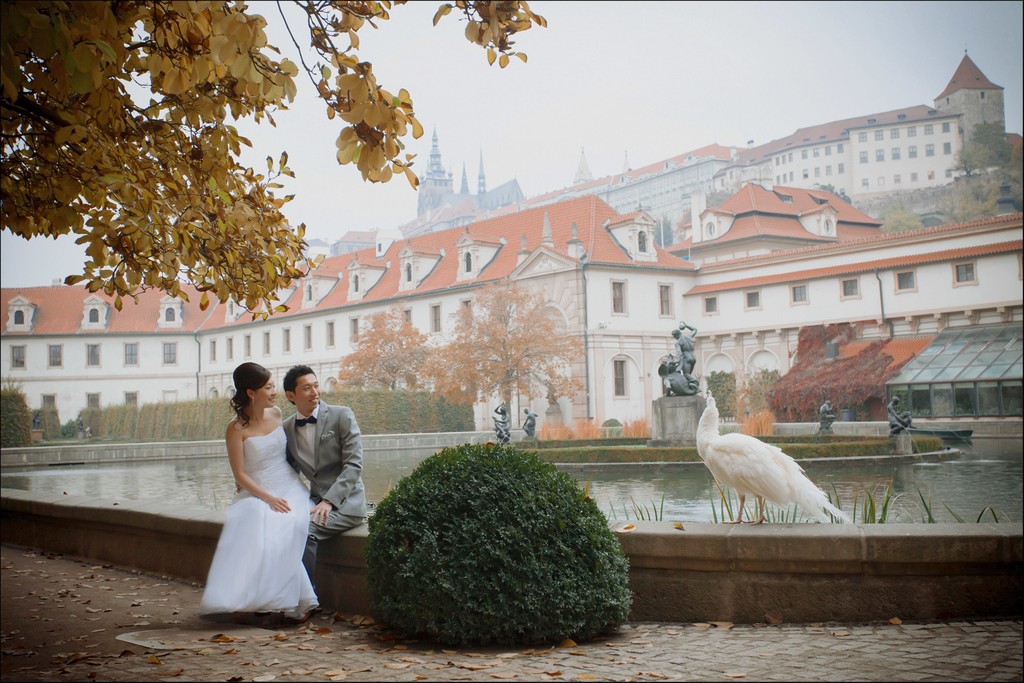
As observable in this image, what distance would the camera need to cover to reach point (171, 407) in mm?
10797

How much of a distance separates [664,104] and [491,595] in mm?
15709

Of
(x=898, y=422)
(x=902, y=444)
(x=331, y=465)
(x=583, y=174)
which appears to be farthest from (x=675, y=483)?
(x=583, y=174)

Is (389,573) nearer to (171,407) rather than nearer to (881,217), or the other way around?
(171,407)

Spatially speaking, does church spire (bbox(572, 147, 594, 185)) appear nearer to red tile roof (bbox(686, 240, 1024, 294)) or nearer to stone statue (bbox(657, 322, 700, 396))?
red tile roof (bbox(686, 240, 1024, 294))

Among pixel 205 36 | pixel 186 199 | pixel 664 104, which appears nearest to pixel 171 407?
pixel 186 199

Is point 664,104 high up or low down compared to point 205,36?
up

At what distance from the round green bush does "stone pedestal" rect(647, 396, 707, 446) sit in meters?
7.46

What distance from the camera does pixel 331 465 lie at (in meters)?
4.09

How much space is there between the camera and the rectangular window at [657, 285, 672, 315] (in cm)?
1507

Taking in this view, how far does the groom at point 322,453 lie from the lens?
4.02 m

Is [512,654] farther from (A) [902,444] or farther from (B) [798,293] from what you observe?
(B) [798,293]

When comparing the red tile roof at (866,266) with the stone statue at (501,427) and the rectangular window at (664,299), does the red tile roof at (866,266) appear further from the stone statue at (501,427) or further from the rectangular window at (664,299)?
the stone statue at (501,427)

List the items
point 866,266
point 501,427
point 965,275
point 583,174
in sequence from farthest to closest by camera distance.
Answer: point 583,174 < point 866,266 < point 965,275 < point 501,427

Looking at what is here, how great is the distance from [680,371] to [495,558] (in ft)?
27.0
